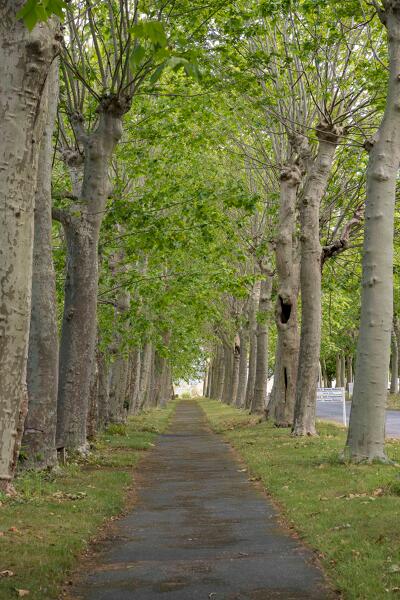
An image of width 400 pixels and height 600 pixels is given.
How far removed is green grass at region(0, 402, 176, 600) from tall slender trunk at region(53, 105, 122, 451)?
1047 millimetres

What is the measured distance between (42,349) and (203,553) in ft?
18.8

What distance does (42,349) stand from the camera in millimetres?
12242

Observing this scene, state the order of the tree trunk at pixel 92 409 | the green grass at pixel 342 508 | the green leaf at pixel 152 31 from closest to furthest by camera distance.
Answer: the green leaf at pixel 152 31
the green grass at pixel 342 508
the tree trunk at pixel 92 409

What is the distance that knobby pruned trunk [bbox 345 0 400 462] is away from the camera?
1232 centimetres

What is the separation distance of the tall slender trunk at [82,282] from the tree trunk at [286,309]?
794 centimetres

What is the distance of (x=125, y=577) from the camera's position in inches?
255

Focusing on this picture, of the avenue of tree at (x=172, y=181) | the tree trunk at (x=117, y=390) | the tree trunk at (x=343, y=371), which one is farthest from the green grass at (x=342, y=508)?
the tree trunk at (x=343, y=371)

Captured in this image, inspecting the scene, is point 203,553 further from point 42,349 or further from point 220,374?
point 220,374

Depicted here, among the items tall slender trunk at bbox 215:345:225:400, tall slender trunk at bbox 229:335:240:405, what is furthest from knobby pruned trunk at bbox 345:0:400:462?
tall slender trunk at bbox 215:345:225:400

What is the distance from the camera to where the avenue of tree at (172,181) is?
643 centimetres

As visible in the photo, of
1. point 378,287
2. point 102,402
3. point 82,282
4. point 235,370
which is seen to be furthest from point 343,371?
point 378,287

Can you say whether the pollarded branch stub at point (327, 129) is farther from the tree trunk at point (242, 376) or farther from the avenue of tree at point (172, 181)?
the tree trunk at point (242, 376)

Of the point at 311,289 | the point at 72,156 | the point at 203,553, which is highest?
the point at 72,156

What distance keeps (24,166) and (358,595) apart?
4.24m
